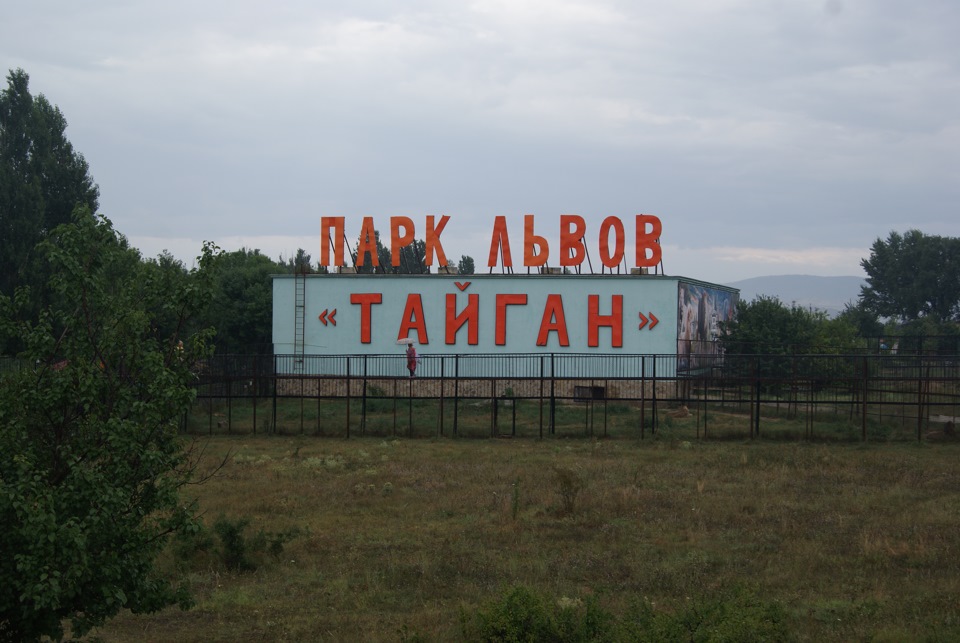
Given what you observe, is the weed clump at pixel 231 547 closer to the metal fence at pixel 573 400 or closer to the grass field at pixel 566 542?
the grass field at pixel 566 542

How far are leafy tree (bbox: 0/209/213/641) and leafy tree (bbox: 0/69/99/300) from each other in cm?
4847

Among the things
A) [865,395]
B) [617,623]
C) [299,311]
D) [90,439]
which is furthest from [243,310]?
[90,439]

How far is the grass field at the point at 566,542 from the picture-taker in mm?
12344

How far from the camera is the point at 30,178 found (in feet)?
184

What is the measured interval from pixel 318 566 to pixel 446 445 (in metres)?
14.6

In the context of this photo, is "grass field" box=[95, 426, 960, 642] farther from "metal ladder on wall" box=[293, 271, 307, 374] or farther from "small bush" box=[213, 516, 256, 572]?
"metal ladder on wall" box=[293, 271, 307, 374]

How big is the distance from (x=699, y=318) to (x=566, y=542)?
3726cm

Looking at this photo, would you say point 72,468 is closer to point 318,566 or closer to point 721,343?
point 318,566

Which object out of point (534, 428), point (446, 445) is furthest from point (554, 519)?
point (534, 428)

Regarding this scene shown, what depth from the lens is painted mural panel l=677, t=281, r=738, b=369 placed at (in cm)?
4819

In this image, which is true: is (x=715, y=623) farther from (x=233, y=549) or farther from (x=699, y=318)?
(x=699, y=318)

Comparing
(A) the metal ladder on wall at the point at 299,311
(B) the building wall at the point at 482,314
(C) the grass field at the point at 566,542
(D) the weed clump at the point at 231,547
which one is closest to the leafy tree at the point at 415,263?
(B) the building wall at the point at 482,314

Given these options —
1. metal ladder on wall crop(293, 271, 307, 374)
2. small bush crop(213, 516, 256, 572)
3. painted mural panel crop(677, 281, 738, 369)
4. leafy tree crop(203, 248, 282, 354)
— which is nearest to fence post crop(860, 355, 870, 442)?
painted mural panel crop(677, 281, 738, 369)

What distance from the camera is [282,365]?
4803 cm
